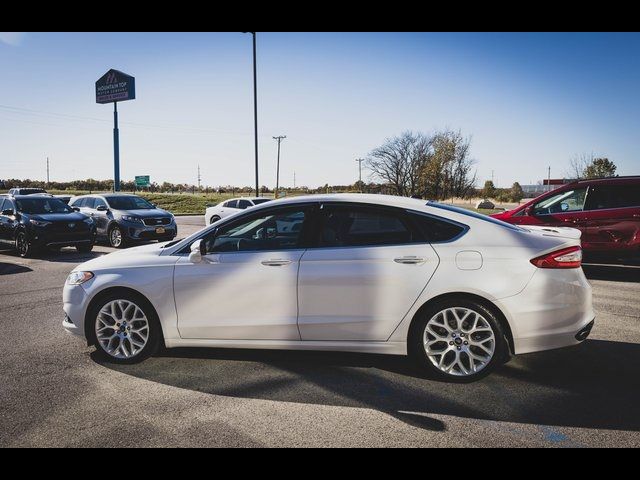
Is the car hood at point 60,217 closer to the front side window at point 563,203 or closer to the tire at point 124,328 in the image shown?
the tire at point 124,328

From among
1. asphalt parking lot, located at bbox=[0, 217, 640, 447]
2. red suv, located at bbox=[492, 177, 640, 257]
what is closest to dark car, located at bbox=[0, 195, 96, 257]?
asphalt parking lot, located at bbox=[0, 217, 640, 447]

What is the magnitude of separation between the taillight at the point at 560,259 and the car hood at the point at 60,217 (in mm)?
12311

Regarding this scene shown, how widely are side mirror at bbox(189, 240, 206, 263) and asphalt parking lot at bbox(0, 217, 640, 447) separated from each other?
989 mm

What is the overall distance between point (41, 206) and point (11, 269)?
11.1ft

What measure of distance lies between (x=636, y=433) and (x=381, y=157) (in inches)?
2640

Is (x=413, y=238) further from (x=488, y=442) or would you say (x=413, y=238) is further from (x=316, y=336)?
(x=488, y=442)

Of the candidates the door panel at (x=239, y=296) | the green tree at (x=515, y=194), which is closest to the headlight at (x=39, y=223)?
the door panel at (x=239, y=296)

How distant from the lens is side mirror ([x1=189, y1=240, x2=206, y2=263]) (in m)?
4.12

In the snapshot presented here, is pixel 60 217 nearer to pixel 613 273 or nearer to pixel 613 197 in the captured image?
pixel 613 197

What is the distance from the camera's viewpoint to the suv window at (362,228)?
3.98 m

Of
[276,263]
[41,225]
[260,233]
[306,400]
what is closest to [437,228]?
[276,263]

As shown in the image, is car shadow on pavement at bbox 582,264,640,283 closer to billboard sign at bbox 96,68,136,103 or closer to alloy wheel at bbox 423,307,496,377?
alloy wheel at bbox 423,307,496,377
